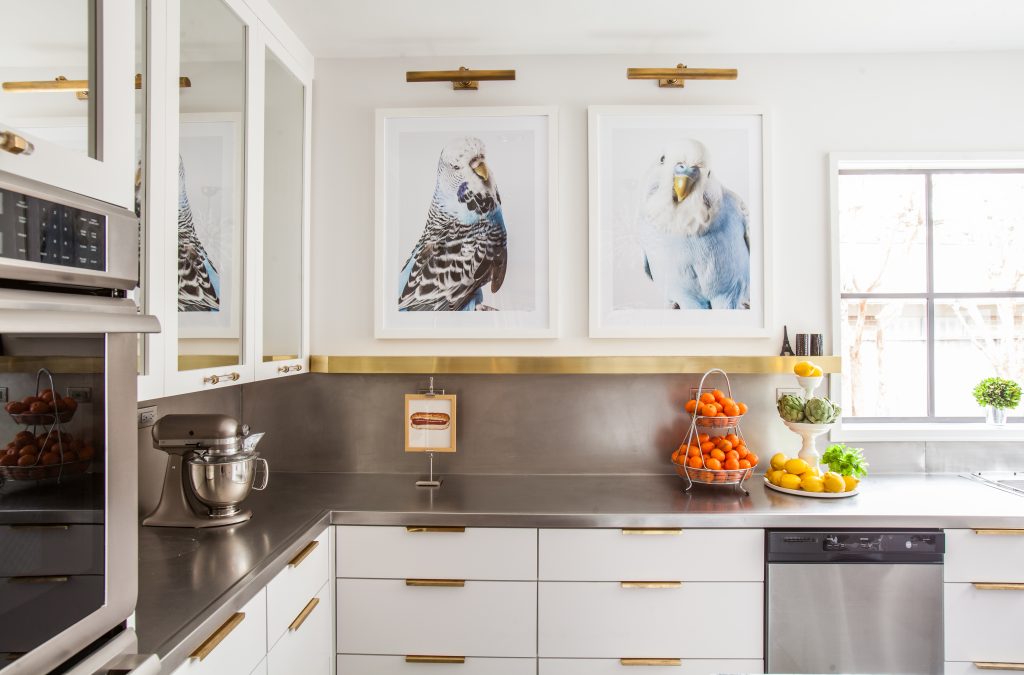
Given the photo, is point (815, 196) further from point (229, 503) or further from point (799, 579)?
point (229, 503)

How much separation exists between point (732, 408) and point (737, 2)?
1.47 metres

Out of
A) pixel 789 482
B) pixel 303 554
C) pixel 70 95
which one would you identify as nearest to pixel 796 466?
pixel 789 482

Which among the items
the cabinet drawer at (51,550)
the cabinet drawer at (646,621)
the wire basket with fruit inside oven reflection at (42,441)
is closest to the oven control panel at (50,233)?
the wire basket with fruit inside oven reflection at (42,441)

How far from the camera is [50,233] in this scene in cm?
81

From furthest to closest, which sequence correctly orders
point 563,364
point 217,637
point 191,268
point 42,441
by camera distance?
point 563,364
point 191,268
point 217,637
point 42,441

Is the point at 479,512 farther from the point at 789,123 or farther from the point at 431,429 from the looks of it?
the point at 789,123

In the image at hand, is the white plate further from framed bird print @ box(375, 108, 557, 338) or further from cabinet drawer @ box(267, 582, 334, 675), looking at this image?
cabinet drawer @ box(267, 582, 334, 675)

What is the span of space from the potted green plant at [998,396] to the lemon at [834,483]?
891 millimetres

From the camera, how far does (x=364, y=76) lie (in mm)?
2689

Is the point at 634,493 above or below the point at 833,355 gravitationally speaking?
below

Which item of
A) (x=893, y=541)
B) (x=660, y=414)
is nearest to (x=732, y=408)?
(x=660, y=414)

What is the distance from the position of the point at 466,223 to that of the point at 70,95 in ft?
5.76

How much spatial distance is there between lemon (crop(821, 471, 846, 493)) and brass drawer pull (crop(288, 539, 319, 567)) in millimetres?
1770

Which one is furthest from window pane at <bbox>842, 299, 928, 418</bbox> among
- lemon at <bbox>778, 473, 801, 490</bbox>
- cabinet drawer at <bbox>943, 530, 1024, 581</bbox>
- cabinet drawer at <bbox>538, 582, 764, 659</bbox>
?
cabinet drawer at <bbox>538, 582, 764, 659</bbox>
